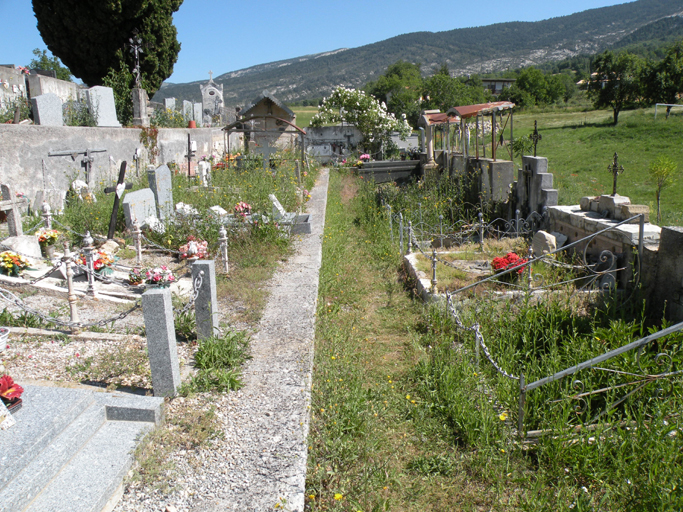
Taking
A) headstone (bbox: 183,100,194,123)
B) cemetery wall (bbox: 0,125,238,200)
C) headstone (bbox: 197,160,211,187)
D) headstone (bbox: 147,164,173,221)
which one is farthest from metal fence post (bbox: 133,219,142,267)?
headstone (bbox: 183,100,194,123)

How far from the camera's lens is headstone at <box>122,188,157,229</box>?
8.66 meters

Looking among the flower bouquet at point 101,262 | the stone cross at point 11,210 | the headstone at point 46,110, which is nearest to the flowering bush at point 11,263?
the flower bouquet at point 101,262

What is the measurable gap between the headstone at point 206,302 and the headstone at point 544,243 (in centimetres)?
474

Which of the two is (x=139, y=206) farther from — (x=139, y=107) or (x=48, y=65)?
(x=48, y=65)

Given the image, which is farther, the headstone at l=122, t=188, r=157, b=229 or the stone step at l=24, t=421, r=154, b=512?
the headstone at l=122, t=188, r=157, b=229

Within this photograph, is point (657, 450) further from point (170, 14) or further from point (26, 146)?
point (170, 14)

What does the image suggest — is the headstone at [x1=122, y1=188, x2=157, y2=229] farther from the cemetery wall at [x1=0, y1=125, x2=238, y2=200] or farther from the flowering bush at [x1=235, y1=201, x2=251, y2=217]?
the cemetery wall at [x1=0, y1=125, x2=238, y2=200]

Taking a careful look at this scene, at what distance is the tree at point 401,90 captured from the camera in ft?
156

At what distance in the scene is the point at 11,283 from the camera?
233 inches

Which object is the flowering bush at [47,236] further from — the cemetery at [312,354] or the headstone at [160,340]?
the headstone at [160,340]

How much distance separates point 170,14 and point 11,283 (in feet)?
59.2

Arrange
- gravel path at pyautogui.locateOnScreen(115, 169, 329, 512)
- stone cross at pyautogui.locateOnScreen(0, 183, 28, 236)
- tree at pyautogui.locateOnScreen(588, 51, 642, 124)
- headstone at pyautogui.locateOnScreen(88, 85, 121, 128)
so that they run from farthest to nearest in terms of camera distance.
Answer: tree at pyautogui.locateOnScreen(588, 51, 642, 124), headstone at pyautogui.locateOnScreen(88, 85, 121, 128), stone cross at pyautogui.locateOnScreen(0, 183, 28, 236), gravel path at pyautogui.locateOnScreen(115, 169, 329, 512)

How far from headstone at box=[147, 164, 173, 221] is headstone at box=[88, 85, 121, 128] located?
18.2 feet

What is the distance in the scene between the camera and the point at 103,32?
18375 mm
